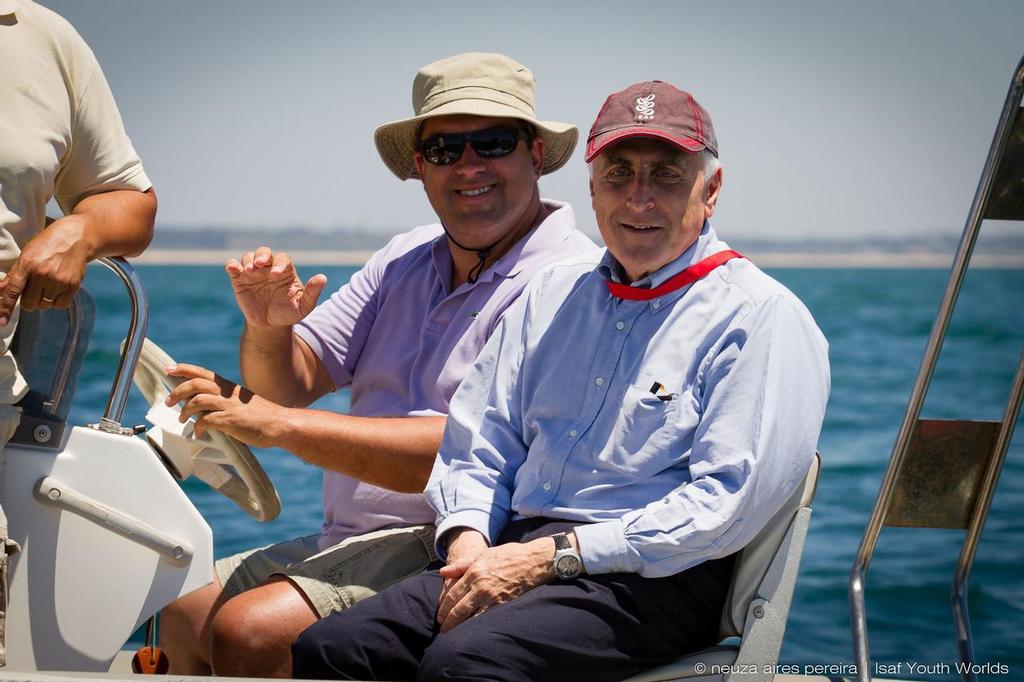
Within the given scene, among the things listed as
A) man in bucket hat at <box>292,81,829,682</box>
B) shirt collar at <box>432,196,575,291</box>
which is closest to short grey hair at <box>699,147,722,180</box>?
man in bucket hat at <box>292,81,829,682</box>

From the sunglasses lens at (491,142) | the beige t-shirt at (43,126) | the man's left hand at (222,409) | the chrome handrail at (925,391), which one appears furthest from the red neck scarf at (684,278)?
the beige t-shirt at (43,126)

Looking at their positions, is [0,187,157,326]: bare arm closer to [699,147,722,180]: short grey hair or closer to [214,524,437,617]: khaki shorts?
[214,524,437,617]: khaki shorts

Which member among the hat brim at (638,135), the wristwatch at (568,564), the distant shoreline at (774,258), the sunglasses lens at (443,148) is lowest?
the distant shoreline at (774,258)

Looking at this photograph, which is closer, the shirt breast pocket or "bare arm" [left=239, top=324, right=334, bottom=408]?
the shirt breast pocket

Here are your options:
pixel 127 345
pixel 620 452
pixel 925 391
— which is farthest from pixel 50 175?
pixel 925 391

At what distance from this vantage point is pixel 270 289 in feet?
9.00

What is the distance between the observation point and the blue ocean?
8117mm

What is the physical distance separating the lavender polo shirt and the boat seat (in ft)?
2.72

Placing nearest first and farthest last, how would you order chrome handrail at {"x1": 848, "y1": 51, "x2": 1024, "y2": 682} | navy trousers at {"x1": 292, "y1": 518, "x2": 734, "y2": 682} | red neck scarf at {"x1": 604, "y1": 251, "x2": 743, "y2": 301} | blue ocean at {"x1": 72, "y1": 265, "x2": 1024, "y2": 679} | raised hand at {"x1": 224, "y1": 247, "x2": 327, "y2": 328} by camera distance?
navy trousers at {"x1": 292, "y1": 518, "x2": 734, "y2": 682} → chrome handrail at {"x1": 848, "y1": 51, "x2": 1024, "y2": 682} → red neck scarf at {"x1": 604, "y1": 251, "x2": 743, "y2": 301} → raised hand at {"x1": 224, "y1": 247, "x2": 327, "y2": 328} → blue ocean at {"x1": 72, "y1": 265, "x2": 1024, "y2": 679}

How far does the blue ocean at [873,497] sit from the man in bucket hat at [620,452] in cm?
74

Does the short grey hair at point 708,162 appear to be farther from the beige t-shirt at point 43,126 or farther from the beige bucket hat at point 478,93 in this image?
the beige t-shirt at point 43,126

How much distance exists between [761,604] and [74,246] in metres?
1.42

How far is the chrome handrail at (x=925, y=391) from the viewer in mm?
2188

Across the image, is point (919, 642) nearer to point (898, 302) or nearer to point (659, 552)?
point (659, 552)
